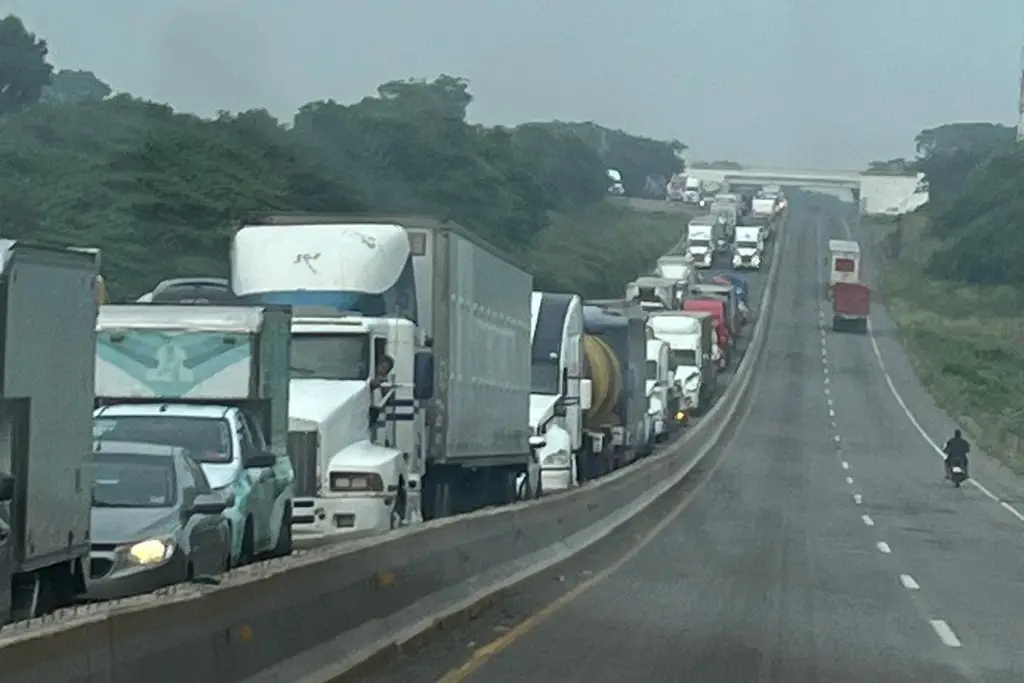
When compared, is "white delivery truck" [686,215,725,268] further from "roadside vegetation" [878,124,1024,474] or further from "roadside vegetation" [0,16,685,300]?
"roadside vegetation" [0,16,685,300]

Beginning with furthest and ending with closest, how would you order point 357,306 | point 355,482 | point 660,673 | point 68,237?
1. point 68,237
2. point 357,306
3. point 355,482
4. point 660,673

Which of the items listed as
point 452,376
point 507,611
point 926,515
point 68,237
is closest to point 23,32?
point 68,237

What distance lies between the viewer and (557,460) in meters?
36.8

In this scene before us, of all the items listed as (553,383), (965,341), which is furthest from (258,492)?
(965,341)

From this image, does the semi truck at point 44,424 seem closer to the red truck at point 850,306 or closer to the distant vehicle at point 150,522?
the distant vehicle at point 150,522

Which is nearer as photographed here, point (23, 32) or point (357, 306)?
point (357, 306)

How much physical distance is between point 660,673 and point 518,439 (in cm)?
1677

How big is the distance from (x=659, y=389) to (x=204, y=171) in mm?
13614

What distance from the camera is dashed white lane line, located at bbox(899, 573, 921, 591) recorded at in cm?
2319

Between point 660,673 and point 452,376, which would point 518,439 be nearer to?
point 452,376

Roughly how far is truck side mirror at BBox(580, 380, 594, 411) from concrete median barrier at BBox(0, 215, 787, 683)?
17.0 metres

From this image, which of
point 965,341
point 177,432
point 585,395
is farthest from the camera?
point 965,341

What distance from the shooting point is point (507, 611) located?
696 inches

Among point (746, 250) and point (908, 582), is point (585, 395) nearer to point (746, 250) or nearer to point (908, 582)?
point (908, 582)
